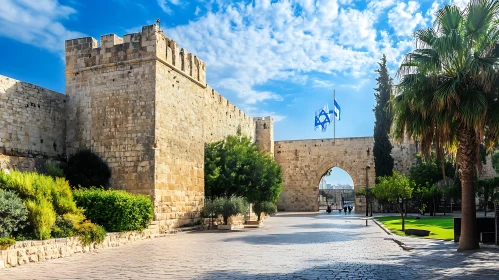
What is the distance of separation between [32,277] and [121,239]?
214 inches

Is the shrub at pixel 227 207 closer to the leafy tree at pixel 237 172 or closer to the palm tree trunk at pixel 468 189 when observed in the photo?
the leafy tree at pixel 237 172

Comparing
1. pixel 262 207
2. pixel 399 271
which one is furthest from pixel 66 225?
pixel 262 207

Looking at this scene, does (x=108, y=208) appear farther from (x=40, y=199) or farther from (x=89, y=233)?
(x=40, y=199)

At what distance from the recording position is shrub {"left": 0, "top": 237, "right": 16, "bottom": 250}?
8625 mm

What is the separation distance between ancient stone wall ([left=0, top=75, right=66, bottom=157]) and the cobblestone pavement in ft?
16.8

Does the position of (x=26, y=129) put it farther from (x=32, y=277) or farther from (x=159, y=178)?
(x=32, y=277)

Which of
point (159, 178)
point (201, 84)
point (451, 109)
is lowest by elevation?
point (159, 178)

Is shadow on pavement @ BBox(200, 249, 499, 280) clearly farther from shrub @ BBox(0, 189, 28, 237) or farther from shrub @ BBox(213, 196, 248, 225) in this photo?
shrub @ BBox(213, 196, 248, 225)

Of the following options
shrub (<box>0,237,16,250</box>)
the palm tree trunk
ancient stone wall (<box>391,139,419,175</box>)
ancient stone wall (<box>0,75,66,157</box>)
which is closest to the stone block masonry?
ancient stone wall (<box>0,75,66,157</box>)

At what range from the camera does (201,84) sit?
19688 millimetres

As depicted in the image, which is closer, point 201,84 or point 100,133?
point 100,133

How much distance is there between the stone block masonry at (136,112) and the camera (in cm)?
1556

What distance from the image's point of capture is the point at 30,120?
48.6 feet

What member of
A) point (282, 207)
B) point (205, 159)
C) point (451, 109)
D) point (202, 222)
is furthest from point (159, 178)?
point (282, 207)
